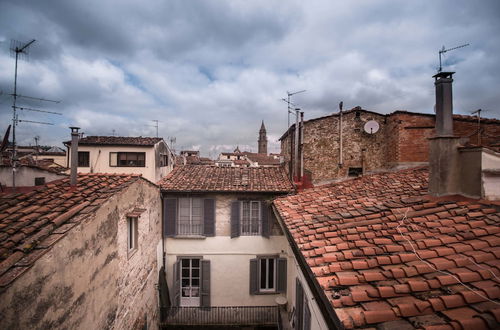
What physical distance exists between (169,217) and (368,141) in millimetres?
10176

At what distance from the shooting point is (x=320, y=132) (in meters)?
11.8

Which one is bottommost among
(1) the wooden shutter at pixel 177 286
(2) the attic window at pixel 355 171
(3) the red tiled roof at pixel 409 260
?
(1) the wooden shutter at pixel 177 286

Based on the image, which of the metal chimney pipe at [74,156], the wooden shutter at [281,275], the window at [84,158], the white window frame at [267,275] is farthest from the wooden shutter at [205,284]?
the window at [84,158]

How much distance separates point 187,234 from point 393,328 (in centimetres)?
998

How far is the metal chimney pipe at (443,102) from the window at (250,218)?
762 cm

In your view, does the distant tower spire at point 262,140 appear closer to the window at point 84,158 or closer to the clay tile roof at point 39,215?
the window at point 84,158

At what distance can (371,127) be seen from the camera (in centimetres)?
1122

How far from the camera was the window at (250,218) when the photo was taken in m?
11.1

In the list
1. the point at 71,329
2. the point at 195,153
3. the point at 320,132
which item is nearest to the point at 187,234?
the point at 71,329

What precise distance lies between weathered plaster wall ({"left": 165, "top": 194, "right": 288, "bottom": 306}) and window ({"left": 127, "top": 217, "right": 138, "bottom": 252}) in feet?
10.2

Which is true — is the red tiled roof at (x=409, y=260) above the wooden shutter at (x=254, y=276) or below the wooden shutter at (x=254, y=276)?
above

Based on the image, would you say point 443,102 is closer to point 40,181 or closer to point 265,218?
point 265,218

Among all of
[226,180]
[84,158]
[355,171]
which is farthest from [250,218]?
[84,158]

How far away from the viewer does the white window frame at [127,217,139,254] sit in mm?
7343
